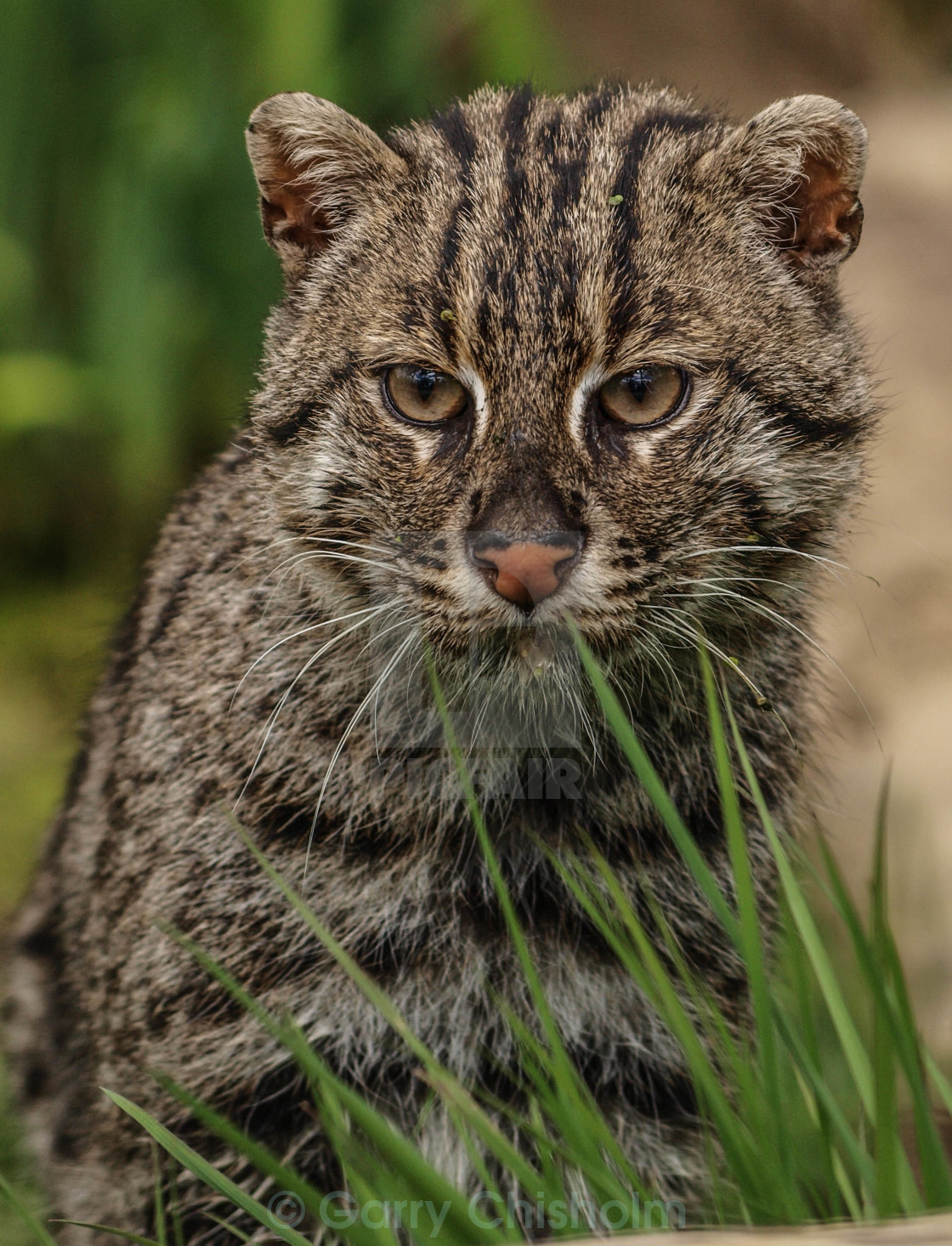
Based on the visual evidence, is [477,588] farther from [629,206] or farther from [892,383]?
[892,383]

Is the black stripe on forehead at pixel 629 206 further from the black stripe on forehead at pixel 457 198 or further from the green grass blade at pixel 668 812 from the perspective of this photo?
the green grass blade at pixel 668 812

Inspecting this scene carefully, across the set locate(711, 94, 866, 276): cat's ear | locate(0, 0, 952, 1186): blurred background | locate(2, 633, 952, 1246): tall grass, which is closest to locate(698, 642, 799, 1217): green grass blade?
locate(2, 633, 952, 1246): tall grass

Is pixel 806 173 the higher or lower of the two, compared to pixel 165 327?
lower

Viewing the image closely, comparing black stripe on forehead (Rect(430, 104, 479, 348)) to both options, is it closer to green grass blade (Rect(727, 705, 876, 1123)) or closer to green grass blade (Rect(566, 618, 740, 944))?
green grass blade (Rect(566, 618, 740, 944))

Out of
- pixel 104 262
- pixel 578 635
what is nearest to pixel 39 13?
pixel 104 262

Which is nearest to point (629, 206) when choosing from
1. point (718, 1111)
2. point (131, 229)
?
point (718, 1111)

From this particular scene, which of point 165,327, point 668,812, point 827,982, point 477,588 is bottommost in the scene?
point 827,982

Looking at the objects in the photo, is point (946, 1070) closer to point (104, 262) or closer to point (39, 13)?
point (104, 262)
